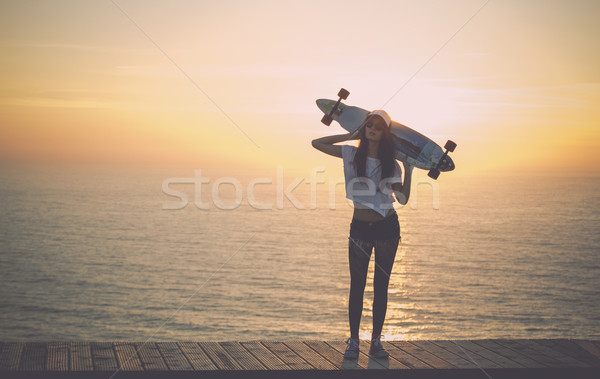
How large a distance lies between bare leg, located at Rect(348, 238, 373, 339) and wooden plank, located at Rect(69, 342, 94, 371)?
240 cm

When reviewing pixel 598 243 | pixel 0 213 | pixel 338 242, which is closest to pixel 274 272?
pixel 338 242

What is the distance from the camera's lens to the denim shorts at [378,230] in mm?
5297

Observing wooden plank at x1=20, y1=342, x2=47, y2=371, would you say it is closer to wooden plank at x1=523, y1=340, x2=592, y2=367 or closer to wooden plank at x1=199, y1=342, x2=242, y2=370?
wooden plank at x1=199, y1=342, x2=242, y2=370

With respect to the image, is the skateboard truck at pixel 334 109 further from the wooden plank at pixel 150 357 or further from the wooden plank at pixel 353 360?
the wooden plank at pixel 150 357

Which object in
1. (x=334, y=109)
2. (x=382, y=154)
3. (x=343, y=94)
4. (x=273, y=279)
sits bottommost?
(x=273, y=279)

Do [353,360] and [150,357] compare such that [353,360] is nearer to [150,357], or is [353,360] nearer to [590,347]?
[150,357]

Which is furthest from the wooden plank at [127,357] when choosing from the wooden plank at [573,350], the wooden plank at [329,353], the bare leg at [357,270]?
the wooden plank at [573,350]

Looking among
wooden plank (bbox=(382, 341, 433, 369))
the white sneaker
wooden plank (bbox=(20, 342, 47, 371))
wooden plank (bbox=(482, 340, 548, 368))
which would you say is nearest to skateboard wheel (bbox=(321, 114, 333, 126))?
the white sneaker

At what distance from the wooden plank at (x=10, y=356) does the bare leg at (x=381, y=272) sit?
10.7 ft

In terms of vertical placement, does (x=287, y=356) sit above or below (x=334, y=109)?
below

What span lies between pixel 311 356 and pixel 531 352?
235cm

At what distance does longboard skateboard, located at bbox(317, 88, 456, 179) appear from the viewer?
5.96 meters

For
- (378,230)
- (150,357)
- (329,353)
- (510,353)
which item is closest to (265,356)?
(329,353)

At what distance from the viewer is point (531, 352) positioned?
5.83 m
